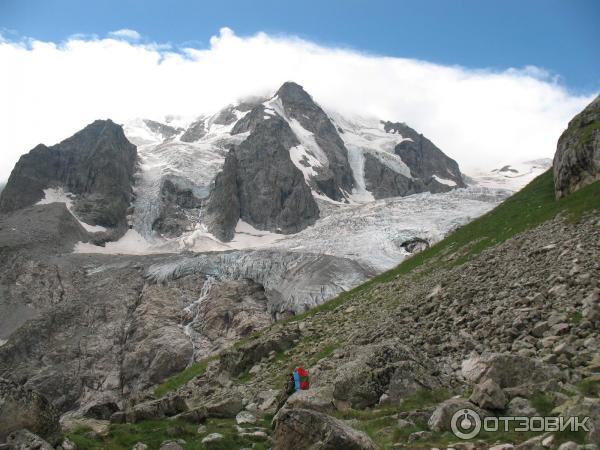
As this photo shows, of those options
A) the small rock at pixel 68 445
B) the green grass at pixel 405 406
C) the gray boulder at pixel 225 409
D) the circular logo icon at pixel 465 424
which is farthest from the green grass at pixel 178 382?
the circular logo icon at pixel 465 424

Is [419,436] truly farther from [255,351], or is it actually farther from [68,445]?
[255,351]

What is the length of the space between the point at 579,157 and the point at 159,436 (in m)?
36.3

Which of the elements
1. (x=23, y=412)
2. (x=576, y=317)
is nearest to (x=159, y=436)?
(x=23, y=412)

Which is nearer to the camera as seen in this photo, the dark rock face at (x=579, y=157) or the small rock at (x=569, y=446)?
the small rock at (x=569, y=446)

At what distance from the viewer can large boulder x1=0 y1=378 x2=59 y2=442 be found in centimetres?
1270

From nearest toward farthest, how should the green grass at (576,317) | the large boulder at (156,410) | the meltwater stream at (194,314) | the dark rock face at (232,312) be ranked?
the green grass at (576,317) < the large boulder at (156,410) < the meltwater stream at (194,314) < the dark rock face at (232,312)

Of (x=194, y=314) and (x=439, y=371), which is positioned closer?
(x=439, y=371)

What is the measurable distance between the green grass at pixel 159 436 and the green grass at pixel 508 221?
21463 mm

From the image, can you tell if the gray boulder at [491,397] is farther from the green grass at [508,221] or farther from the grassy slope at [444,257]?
the green grass at [508,221]

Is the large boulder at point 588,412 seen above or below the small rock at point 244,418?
above

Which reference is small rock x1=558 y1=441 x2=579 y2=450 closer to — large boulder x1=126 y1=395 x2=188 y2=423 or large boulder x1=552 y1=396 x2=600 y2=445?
large boulder x1=552 y1=396 x2=600 y2=445

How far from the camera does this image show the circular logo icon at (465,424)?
36.9 feet

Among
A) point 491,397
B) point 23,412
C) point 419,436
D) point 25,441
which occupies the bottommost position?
point 419,436

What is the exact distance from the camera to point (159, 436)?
15727 mm
